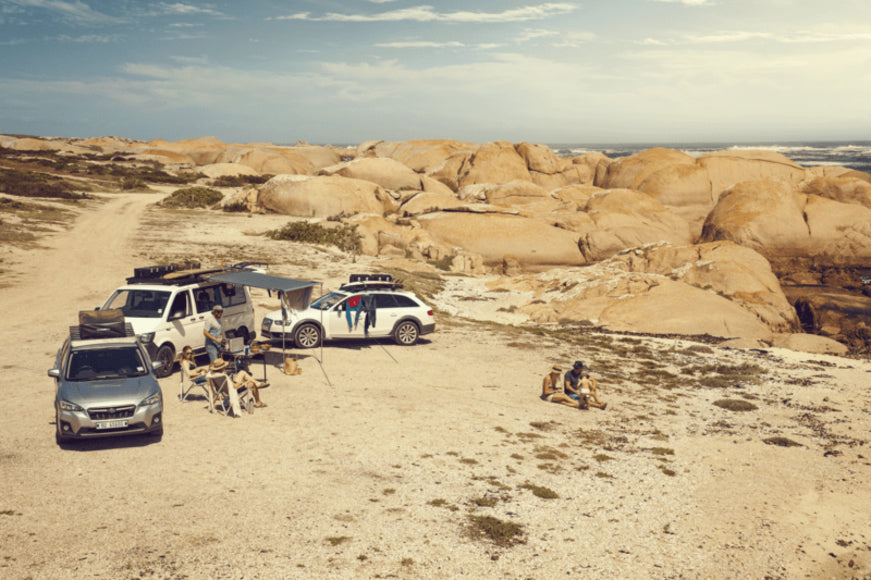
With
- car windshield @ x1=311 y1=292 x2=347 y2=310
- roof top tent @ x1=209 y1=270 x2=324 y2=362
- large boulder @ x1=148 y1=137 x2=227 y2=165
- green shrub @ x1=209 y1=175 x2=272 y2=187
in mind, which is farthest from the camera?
large boulder @ x1=148 y1=137 x2=227 y2=165

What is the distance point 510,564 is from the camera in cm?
875

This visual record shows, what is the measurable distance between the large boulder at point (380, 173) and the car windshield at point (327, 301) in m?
41.9

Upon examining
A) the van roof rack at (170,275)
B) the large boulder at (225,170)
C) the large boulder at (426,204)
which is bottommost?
the van roof rack at (170,275)

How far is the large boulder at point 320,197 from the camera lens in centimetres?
5031

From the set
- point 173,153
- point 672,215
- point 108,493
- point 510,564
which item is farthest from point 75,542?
point 173,153

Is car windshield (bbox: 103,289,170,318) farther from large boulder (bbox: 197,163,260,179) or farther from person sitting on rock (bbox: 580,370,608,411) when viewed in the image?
large boulder (bbox: 197,163,260,179)

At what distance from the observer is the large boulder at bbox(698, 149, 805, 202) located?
55.4 meters

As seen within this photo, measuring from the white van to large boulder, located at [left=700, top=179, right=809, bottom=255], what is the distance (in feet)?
117

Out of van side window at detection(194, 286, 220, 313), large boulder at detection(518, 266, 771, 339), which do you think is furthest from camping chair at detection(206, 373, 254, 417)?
large boulder at detection(518, 266, 771, 339)

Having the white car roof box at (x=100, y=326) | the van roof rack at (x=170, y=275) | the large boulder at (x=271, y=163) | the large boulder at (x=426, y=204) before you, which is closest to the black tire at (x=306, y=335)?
the van roof rack at (x=170, y=275)

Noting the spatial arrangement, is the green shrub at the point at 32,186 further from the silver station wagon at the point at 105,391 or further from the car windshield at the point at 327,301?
the silver station wagon at the point at 105,391

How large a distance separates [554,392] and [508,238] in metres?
26.8

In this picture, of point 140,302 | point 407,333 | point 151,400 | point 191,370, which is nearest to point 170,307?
point 140,302

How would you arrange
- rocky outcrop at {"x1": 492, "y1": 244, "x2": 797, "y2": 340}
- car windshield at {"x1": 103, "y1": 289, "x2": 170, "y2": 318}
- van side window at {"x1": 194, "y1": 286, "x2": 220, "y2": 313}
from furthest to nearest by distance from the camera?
rocky outcrop at {"x1": 492, "y1": 244, "x2": 797, "y2": 340}, van side window at {"x1": 194, "y1": 286, "x2": 220, "y2": 313}, car windshield at {"x1": 103, "y1": 289, "x2": 170, "y2": 318}
